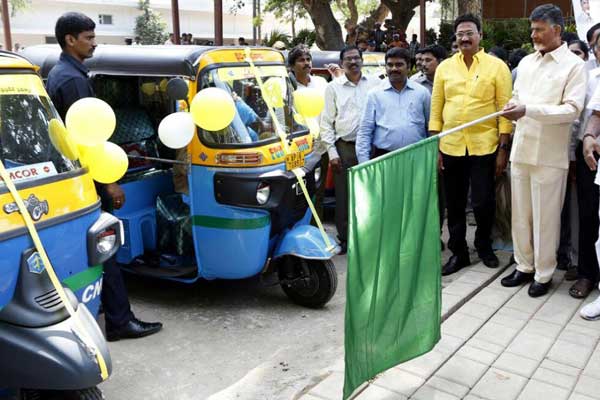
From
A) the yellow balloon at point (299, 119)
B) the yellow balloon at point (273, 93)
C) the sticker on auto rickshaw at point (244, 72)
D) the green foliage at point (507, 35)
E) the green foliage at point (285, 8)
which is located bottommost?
the yellow balloon at point (299, 119)

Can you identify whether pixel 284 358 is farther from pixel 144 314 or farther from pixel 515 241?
pixel 515 241

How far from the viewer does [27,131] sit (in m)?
3.05

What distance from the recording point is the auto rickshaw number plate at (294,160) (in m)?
4.85

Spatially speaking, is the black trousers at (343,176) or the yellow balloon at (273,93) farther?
the black trousers at (343,176)

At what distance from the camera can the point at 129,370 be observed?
3.97 m

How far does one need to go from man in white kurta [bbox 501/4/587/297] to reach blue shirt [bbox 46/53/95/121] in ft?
9.33

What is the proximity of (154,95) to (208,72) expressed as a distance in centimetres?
127

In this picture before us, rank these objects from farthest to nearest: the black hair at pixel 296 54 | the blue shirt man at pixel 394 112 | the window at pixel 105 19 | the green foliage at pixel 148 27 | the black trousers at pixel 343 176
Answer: the window at pixel 105 19 < the green foliage at pixel 148 27 < the black hair at pixel 296 54 < the black trousers at pixel 343 176 < the blue shirt man at pixel 394 112

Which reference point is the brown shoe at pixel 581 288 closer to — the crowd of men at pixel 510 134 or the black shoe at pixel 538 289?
the crowd of men at pixel 510 134

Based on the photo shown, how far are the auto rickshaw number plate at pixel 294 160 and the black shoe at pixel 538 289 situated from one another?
6.69ft

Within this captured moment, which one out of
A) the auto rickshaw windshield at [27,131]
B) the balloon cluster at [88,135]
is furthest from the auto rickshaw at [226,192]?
the auto rickshaw windshield at [27,131]

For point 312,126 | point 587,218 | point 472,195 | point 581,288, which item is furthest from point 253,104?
point 581,288

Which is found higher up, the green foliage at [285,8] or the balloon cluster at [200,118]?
the green foliage at [285,8]

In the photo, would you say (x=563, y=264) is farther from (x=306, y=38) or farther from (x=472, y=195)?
(x=306, y=38)
